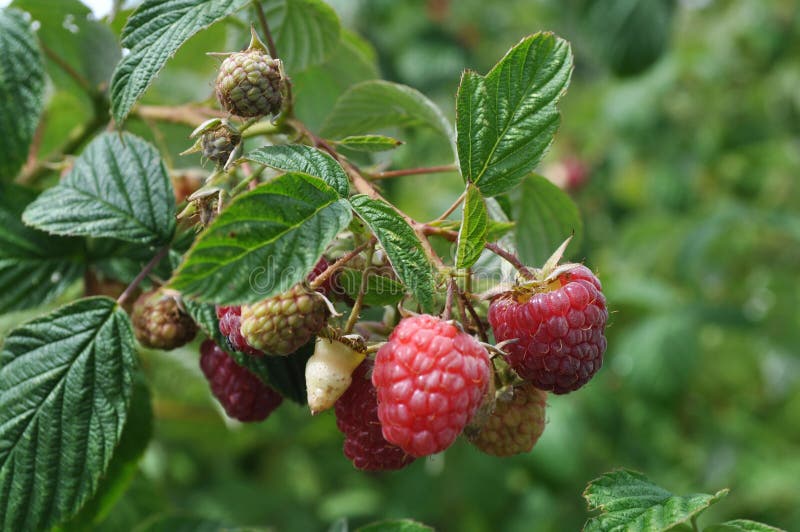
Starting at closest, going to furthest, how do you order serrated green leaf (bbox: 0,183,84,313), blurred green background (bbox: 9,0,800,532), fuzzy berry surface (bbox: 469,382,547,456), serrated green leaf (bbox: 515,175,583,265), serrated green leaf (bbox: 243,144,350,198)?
serrated green leaf (bbox: 243,144,350,198), fuzzy berry surface (bbox: 469,382,547,456), serrated green leaf (bbox: 0,183,84,313), serrated green leaf (bbox: 515,175,583,265), blurred green background (bbox: 9,0,800,532)

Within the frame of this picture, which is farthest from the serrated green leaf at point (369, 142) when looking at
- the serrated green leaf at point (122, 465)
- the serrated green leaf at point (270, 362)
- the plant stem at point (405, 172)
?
the serrated green leaf at point (122, 465)

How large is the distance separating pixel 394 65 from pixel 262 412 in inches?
101

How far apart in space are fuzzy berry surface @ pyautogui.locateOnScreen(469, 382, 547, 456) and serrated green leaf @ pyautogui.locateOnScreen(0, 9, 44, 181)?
781mm

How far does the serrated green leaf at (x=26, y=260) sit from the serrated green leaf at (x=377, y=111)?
0.43 m

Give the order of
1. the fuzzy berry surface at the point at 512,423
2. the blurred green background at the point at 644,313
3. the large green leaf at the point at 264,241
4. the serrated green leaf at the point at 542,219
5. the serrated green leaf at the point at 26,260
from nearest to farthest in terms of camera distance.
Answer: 1. the large green leaf at the point at 264,241
2. the fuzzy berry surface at the point at 512,423
3. the serrated green leaf at the point at 26,260
4. the serrated green leaf at the point at 542,219
5. the blurred green background at the point at 644,313

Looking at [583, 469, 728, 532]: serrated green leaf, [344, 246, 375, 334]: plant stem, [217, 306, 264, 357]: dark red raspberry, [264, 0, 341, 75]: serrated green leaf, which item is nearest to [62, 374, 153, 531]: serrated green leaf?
[217, 306, 264, 357]: dark red raspberry

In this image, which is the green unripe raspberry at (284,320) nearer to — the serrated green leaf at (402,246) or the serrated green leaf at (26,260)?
the serrated green leaf at (402,246)

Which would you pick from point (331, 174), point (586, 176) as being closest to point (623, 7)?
point (586, 176)

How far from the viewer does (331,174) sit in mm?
828

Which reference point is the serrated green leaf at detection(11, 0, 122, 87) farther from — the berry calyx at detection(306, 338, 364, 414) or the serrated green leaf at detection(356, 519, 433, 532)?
the serrated green leaf at detection(356, 519, 433, 532)

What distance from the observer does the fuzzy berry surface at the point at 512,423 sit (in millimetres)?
930

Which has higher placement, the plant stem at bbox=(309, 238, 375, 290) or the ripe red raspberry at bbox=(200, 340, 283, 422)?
the plant stem at bbox=(309, 238, 375, 290)

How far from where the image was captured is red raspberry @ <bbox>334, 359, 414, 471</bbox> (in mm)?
891

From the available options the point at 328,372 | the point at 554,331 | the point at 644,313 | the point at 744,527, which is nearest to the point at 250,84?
the point at 328,372
